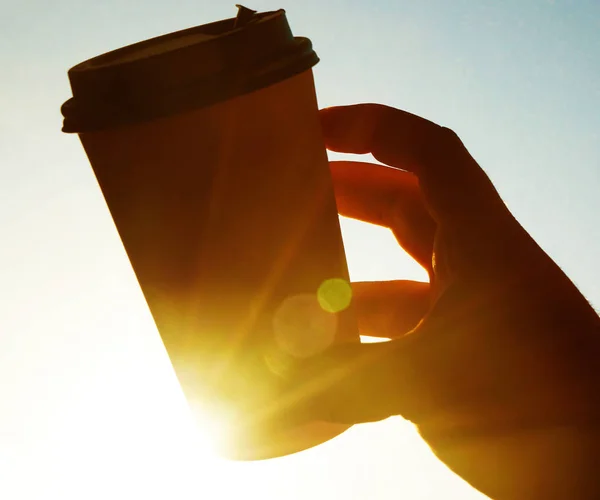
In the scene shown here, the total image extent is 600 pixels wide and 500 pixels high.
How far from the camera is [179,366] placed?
98cm

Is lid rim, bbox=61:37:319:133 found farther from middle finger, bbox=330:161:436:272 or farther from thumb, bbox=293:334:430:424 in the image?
middle finger, bbox=330:161:436:272

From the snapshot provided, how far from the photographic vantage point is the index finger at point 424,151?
953 mm

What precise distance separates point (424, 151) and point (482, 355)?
1.47 ft

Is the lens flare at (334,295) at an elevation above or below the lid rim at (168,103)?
below

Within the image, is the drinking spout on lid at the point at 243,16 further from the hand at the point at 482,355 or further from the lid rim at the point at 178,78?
the hand at the point at 482,355

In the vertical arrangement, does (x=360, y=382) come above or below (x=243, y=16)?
below

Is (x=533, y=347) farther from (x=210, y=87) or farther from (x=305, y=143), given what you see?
(x=210, y=87)

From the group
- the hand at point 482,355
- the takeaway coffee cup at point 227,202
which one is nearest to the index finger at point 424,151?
the hand at point 482,355

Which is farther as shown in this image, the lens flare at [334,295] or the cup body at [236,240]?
the lens flare at [334,295]

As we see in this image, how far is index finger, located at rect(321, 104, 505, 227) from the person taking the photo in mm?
953

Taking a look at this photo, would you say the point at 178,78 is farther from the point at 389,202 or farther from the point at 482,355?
the point at 389,202

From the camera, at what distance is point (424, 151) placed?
3.38 ft

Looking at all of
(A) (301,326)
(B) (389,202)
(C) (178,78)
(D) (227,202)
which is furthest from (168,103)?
(B) (389,202)

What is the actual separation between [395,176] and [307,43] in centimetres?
69
